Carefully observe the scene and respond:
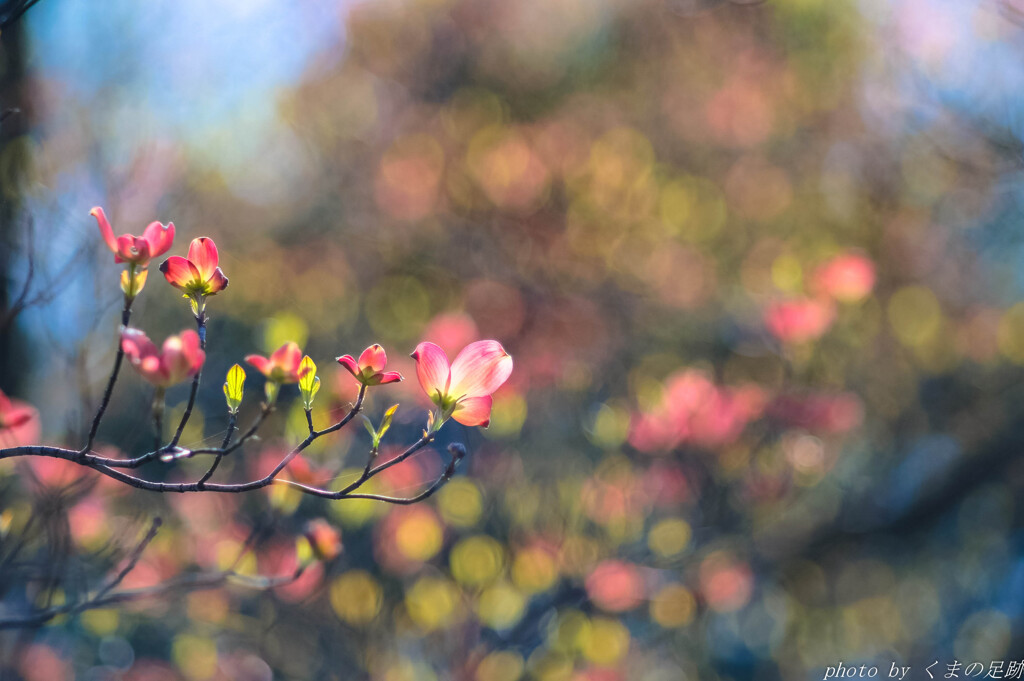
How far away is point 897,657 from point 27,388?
3029mm

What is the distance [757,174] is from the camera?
290cm

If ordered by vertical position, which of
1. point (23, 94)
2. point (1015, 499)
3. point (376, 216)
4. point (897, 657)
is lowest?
point (897, 657)

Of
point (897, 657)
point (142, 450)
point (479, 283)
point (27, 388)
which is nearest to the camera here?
point (27, 388)

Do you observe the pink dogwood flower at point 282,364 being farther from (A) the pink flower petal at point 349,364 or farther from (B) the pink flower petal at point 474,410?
(B) the pink flower petal at point 474,410

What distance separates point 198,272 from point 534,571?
119 cm

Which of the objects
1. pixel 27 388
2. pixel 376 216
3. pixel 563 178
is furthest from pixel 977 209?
pixel 27 388

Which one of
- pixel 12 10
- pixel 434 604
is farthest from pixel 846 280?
pixel 12 10

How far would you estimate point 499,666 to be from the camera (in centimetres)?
146

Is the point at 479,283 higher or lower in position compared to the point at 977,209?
lower

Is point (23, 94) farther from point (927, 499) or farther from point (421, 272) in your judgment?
point (927, 499)

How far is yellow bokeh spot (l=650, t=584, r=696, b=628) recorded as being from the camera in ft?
5.58

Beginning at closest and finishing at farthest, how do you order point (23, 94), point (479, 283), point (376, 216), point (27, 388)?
point (23, 94) → point (27, 388) → point (479, 283) → point (376, 216)

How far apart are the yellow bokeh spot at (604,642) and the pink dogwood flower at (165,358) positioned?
134cm

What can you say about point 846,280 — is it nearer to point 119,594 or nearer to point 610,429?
point 610,429
